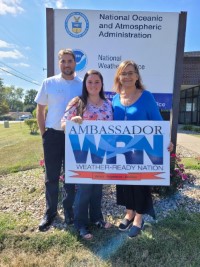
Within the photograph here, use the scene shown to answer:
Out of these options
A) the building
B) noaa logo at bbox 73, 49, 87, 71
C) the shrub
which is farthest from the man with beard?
the building

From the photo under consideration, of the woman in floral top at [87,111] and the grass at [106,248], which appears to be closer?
the grass at [106,248]

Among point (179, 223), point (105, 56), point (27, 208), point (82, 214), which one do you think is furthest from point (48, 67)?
point (179, 223)

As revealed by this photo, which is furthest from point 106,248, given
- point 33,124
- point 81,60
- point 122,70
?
point 33,124

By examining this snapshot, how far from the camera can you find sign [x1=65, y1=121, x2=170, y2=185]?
3.27m

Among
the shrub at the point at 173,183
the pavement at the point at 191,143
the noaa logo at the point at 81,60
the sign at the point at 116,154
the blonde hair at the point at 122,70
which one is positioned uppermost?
the noaa logo at the point at 81,60

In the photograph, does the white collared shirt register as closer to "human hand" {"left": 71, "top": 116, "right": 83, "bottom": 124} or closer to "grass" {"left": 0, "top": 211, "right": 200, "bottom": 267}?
"human hand" {"left": 71, "top": 116, "right": 83, "bottom": 124}

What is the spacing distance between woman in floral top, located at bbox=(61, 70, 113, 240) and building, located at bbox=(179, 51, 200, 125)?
1693 centimetres

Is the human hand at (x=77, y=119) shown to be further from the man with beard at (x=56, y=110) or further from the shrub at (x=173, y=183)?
the shrub at (x=173, y=183)

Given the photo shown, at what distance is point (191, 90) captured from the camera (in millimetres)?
23391

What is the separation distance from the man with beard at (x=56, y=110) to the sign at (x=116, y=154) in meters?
0.28

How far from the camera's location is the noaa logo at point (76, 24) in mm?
4891

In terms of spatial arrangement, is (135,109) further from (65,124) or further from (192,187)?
(192,187)

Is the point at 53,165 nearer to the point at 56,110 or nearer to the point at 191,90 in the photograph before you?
the point at 56,110

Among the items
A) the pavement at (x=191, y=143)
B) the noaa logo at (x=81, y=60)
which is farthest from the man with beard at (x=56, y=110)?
the pavement at (x=191, y=143)
